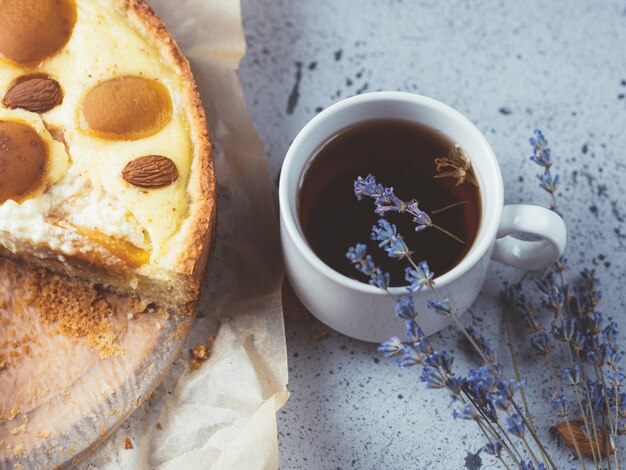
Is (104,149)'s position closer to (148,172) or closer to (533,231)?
(148,172)

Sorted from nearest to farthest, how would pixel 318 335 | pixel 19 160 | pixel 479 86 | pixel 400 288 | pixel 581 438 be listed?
pixel 400 288, pixel 19 160, pixel 581 438, pixel 318 335, pixel 479 86

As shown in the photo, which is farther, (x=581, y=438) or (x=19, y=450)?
(x=581, y=438)

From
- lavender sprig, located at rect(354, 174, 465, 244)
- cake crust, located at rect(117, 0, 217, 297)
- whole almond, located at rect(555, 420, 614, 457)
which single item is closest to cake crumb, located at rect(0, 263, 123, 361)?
cake crust, located at rect(117, 0, 217, 297)

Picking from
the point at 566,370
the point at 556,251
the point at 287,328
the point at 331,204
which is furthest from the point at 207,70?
the point at 566,370

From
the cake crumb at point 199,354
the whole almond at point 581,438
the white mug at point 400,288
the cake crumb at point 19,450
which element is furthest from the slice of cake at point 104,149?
the whole almond at point 581,438

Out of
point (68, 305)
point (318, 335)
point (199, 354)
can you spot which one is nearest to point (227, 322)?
point (199, 354)

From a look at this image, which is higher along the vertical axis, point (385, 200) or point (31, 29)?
point (31, 29)

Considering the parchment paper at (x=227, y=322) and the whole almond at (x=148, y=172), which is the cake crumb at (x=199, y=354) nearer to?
the parchment paper at (x=227, y=322)
